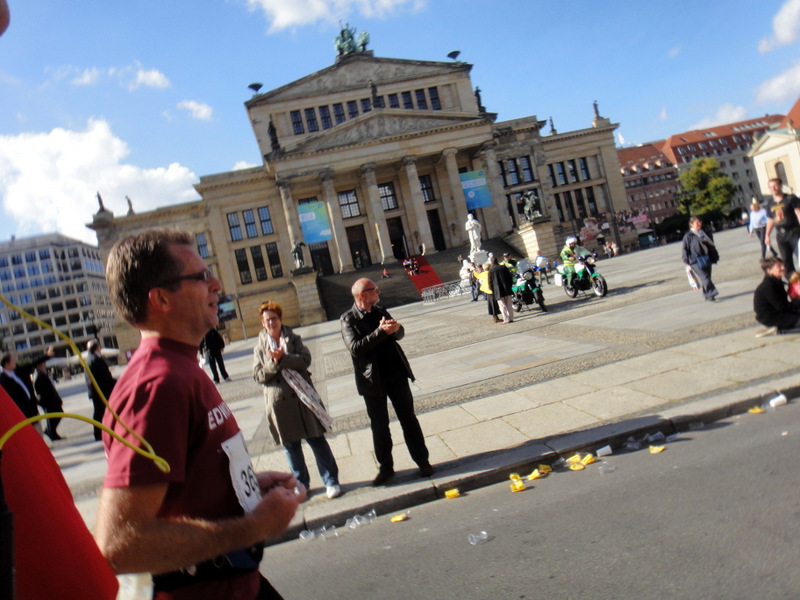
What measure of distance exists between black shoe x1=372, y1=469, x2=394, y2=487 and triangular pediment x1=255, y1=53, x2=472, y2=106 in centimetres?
4624

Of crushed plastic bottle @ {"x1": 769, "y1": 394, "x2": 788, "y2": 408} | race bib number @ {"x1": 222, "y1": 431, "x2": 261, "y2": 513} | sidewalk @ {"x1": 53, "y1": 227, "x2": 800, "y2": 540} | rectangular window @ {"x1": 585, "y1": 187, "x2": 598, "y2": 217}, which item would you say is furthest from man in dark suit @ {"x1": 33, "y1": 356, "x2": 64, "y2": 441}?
rectangular window @ {"x1": 585, "y1": 187, "x2": 598, "y2": 217}

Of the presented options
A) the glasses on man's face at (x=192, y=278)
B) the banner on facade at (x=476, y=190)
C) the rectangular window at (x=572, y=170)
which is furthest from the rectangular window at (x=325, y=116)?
the glasses on man's face at (x=192, y=278)

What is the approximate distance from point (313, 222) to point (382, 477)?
109 feet

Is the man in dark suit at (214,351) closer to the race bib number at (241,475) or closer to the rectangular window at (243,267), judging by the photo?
the race bib number at (241,475)

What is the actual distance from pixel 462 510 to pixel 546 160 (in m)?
54.1

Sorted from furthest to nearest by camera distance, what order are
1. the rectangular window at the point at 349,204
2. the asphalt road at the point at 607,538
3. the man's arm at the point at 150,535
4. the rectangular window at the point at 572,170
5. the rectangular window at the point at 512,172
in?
the rectangular window at the point at 572,170
the rectangular window at the point at 512,172
the rectangular window at the point at 349,204
the asphalt road at the point at 607,538
the man's arm at the point at 150,535

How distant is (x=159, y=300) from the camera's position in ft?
5.24

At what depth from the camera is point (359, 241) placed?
47.3m

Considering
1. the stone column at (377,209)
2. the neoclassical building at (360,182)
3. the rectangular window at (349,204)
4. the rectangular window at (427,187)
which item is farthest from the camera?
the rectangular window at (427,187)

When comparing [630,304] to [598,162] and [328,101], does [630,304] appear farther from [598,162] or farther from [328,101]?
[598,162]

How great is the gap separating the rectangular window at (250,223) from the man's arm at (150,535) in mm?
46671

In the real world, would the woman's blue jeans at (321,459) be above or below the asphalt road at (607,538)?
above

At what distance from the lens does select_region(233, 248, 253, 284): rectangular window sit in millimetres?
46241

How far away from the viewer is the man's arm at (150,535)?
4.23ft
